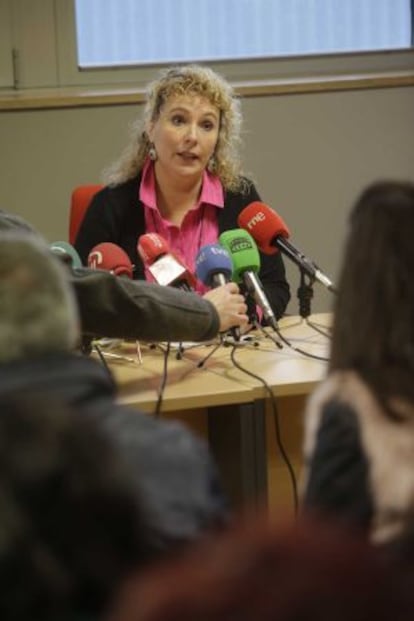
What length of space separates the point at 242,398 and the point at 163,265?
44 centimetres

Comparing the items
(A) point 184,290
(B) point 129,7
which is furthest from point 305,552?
(B) point 129,7

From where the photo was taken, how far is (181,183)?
3.10 m

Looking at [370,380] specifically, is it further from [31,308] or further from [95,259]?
[95,259]

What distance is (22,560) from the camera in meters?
0.82

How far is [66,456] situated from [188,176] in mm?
2296

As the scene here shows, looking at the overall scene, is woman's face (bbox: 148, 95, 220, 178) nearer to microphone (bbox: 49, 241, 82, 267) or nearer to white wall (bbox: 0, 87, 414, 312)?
microphone (bbox: 49, 241, 82, 267)

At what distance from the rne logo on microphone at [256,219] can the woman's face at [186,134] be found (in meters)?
0.48

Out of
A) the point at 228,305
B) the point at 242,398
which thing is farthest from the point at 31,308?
the point at 228,305

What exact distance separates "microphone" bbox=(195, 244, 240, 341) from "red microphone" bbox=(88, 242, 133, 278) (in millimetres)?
209

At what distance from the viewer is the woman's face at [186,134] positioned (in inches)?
121

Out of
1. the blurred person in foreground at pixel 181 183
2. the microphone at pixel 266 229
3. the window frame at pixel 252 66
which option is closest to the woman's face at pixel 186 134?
the blurred person in foreground at pixel 181 183

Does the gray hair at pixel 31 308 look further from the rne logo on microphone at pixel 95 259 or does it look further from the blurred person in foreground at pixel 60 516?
the rne logo on microphone at pixel 95 259

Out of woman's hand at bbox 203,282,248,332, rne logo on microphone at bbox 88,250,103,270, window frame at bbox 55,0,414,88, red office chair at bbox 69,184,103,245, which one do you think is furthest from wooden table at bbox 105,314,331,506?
window frame at bbox 55,0,414,88

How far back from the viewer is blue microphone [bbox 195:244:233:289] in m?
2.48
